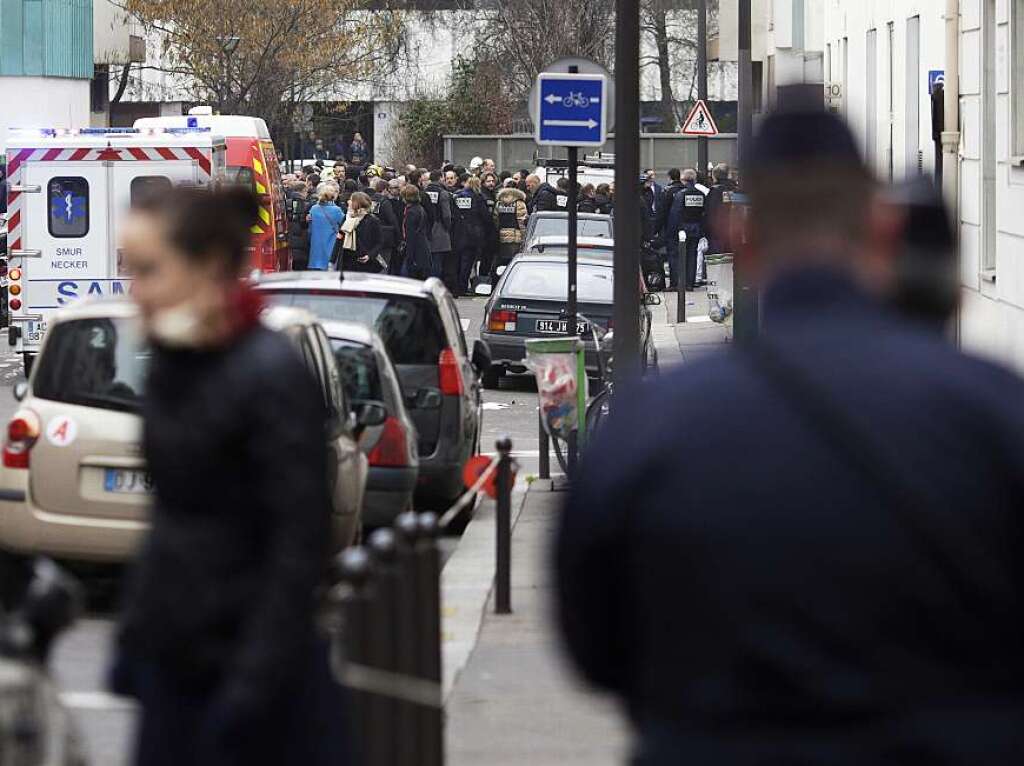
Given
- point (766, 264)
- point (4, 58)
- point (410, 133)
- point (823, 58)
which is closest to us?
point (766, 264)

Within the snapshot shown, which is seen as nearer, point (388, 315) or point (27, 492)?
point (27, 492)

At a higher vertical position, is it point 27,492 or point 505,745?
point 27,492

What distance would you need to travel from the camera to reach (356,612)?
16.8 ft

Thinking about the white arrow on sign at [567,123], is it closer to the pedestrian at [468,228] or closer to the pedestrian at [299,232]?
the pedestrian at [299,232]

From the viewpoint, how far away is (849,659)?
9.12 feet

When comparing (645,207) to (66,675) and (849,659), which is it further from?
(849,659)

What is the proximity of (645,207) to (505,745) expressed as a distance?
93.0 feet

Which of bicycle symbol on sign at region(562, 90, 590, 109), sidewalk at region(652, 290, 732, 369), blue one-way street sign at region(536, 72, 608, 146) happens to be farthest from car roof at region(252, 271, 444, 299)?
sidewalk at region(652, 290, 732, 369)

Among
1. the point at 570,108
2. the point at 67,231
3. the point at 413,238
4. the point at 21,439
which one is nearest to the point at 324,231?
the point at 413,238

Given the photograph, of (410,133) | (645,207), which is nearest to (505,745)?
(645,207)

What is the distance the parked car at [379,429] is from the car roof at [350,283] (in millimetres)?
1131

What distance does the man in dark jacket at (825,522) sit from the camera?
9.12 feet

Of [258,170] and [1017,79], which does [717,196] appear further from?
[1017,79]

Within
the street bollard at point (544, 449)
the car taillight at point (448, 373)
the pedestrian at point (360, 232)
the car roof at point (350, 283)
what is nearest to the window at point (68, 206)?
the pedestrian at point (360, 232)
